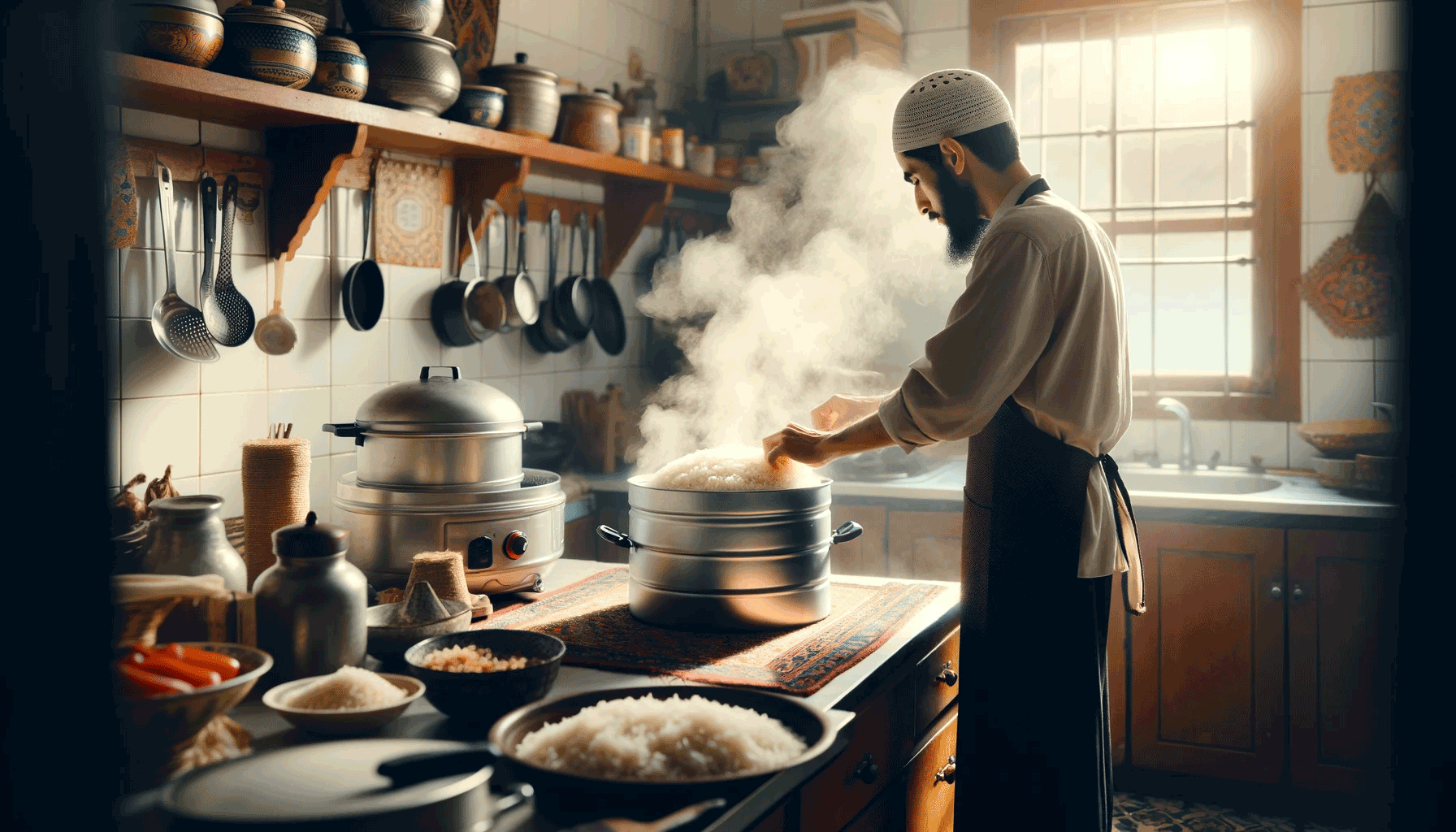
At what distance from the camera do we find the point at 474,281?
117 inches

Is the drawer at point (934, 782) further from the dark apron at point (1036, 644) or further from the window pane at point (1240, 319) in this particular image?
the window pane at point (1240, 319)

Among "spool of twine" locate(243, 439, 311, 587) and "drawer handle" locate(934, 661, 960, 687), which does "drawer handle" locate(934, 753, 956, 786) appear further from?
"spool of twine" locate(243, 439, 311, 587)

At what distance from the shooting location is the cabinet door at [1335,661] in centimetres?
288

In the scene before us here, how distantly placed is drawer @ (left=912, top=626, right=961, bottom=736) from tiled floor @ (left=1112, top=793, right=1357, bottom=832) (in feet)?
4.33

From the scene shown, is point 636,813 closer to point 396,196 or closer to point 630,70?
point 396,196

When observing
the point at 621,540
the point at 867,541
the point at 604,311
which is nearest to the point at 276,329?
the point at 621,540

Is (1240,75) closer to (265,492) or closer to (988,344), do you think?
(988,344)

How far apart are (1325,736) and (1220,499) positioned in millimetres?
720

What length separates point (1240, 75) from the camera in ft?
12.1

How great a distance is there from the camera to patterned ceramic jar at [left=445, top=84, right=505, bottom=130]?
8.67 feet

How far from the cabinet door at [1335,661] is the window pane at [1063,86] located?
178 cm

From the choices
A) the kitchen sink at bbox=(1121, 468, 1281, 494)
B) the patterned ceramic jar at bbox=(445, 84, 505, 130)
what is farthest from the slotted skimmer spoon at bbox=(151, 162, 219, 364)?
the kitchen sink at bbox=(1121, 468, 1281, 494)

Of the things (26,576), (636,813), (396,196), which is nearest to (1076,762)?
(636,813)

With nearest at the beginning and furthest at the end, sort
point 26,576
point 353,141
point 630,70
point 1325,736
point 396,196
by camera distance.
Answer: point 26,576 < point 353,141 < point 396,196 < point 1325,736 < point 630,70
